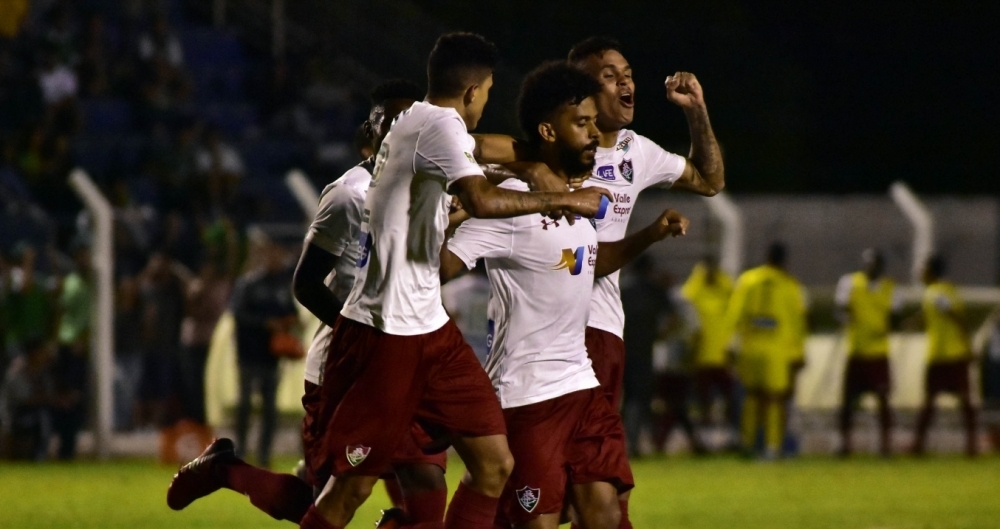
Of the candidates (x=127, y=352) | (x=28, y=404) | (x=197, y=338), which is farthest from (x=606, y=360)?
(x=127, y=352)

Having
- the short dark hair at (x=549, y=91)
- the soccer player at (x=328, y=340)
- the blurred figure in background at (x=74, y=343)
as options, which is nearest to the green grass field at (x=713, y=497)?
the blurred figure in background at (x=74, y=343)

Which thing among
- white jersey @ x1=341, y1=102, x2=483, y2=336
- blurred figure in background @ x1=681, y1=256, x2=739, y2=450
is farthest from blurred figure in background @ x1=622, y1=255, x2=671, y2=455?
white jersey @ x1=341, y1=102, x2=483, y2=336

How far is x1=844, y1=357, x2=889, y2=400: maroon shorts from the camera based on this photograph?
54.9ft

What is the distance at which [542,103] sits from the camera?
6613mm

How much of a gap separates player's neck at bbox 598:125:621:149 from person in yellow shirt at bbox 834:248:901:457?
32.0 ft

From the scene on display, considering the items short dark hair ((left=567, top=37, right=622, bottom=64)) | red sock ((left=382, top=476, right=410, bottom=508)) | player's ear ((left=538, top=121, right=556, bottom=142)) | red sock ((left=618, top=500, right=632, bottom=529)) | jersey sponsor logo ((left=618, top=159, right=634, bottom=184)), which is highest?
short dark hair ((left=567, top=37, right=622, bottom=64))

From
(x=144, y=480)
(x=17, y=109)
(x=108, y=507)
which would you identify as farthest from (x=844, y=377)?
(x=17, y=109)

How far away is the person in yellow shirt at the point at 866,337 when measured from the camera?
54.9 ft

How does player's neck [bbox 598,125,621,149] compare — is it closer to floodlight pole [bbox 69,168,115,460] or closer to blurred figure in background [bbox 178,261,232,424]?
floodlight pole [bbox 69,168,115,460]

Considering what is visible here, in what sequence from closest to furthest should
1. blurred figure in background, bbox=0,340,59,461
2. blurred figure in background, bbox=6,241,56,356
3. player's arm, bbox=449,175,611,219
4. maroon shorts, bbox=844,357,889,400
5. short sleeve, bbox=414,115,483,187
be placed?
player's arm, bbox=449,175,611,219
short sleeve, bbox=414,115,483,187
blurred figure in background, bbox=0,340,59,461
blurred figure in background, bbox=6,241,56,356
maroon shorts, bbox=844,357,889,400

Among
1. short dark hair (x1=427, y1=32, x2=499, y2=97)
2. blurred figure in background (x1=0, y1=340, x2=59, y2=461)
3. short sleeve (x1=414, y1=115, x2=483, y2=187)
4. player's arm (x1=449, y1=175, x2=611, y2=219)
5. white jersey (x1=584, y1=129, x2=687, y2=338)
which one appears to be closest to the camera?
player's arm (x1=449, y1=175, x2=611, y2=219)

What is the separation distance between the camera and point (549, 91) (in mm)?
6598

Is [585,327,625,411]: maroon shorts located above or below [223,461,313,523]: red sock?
above

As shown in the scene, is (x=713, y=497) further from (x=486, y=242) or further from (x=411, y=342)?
(x=411, y=342)
